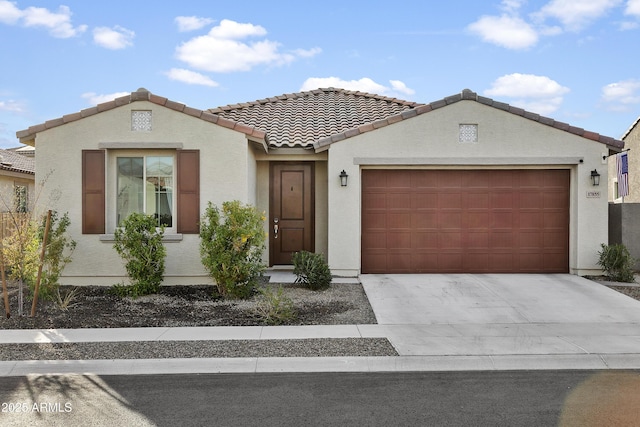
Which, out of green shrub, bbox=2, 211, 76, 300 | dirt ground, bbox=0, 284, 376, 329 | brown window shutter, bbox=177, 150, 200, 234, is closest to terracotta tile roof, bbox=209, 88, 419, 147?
brown window shutter, bbox=177, 150, 200, 234

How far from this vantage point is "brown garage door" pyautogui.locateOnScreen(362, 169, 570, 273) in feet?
40.1

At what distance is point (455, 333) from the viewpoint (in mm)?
7520

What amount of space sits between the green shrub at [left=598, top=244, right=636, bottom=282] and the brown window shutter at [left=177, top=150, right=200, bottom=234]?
9.18 metres

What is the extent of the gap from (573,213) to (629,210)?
187cm

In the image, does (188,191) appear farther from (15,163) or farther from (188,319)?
(15,163)

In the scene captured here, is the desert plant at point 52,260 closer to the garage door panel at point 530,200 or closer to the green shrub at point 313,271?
the green shrub at point 313,271

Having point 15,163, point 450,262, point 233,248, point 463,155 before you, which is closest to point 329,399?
point 233,248

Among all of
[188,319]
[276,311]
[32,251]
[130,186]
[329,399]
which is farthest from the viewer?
[130,186]

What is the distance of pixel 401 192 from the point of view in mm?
12273

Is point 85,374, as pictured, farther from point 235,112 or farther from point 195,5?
point 235,112

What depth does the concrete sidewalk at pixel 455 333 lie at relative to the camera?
613cm

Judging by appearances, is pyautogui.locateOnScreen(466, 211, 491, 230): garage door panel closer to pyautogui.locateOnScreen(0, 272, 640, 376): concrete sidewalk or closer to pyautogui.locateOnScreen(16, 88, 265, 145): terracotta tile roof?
pyautogui.locateOnScreen(0, 272, 640, 376): concrete sidewalk

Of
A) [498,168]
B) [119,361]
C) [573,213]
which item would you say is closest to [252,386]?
[119,361]

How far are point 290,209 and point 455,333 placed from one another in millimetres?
6701
